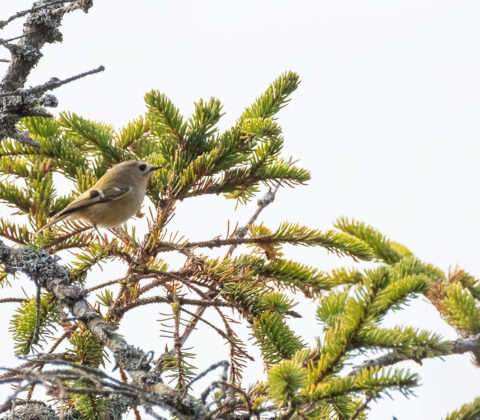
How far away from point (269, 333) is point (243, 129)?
0.83 metres

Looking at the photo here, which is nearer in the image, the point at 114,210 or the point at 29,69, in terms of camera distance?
the point at 29,69

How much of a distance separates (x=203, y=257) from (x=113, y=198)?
1196 millimetres

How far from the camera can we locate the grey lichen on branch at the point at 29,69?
7.29ft

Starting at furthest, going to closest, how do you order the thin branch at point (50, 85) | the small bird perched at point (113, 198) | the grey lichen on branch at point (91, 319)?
1. the small bird perched at point (113, 198)
2. the thin branch at point (50, 85)
3. the grey lichen on branch at point (91, 319)

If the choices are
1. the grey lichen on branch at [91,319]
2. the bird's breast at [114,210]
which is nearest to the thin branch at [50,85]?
the grey lichen on branch at [91,319]

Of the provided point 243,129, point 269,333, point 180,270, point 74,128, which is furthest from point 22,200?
point 269,333

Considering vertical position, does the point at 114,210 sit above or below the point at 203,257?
above

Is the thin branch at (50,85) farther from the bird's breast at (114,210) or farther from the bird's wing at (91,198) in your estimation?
the bird's breast at (114,210)

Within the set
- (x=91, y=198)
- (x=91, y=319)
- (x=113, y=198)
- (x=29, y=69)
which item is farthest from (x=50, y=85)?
(x=113, y=198)

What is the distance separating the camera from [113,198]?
3490 millimetres

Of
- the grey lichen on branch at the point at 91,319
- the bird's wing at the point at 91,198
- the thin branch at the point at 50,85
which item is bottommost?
the grey lichen on branch at the point at 91,319

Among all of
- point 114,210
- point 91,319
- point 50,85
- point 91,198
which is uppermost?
point 114,210

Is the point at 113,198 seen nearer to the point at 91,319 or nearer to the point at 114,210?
the point at 114,210

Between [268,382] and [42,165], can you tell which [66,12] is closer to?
[42,165]
